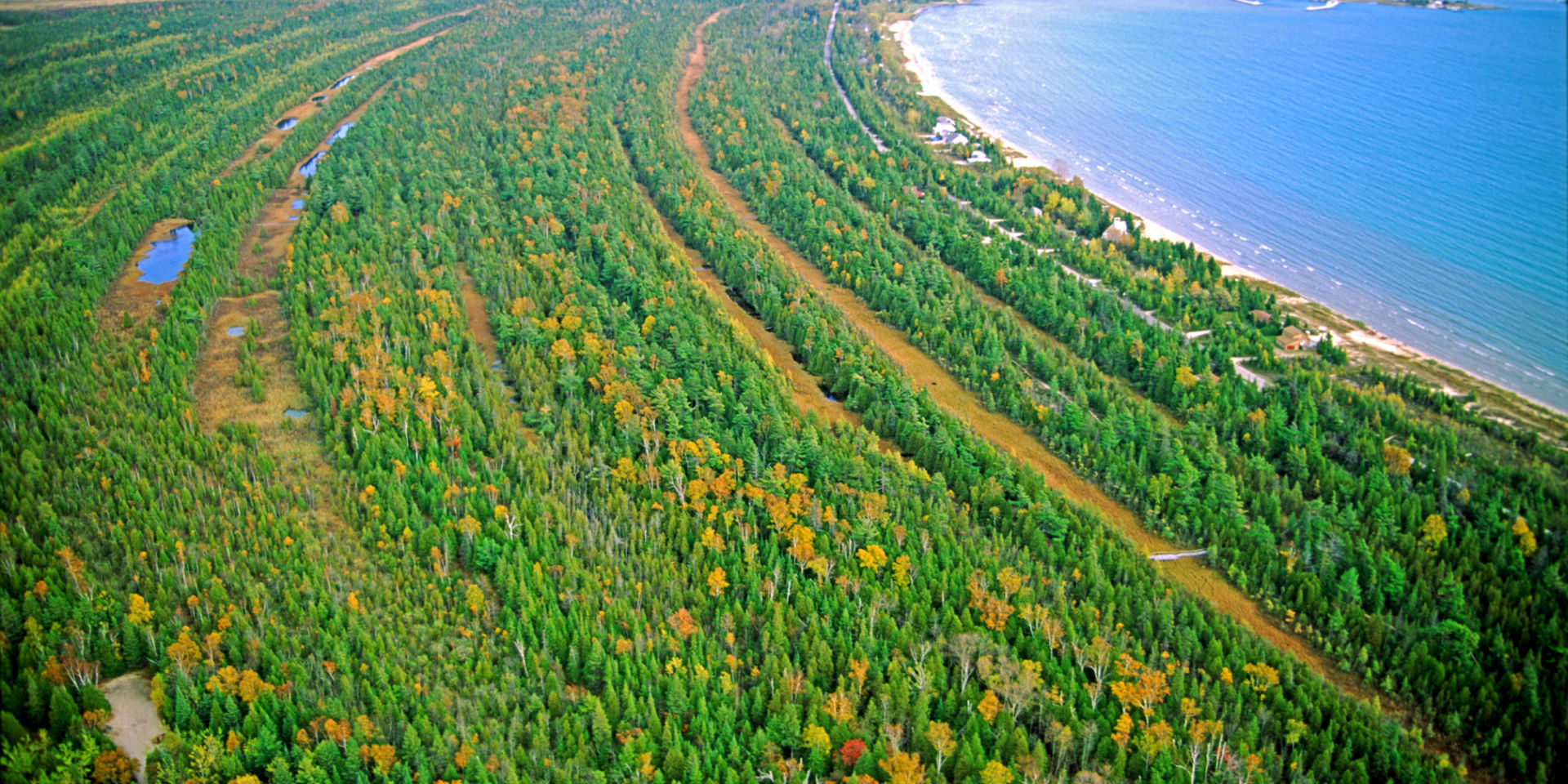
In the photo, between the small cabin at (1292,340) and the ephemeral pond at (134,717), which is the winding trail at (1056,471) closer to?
the small cabin at (1292,340)

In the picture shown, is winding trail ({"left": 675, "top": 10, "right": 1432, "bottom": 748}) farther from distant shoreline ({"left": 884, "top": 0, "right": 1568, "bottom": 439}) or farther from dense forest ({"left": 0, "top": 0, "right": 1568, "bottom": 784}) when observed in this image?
distant shoreline ({"left": 884, "top": 0, "right": 1568, "bottom": 439})

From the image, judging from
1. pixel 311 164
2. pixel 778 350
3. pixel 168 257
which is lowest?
pixel 778 350

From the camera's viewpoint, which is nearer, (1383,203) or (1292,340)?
(1292,340)

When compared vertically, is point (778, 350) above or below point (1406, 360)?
above

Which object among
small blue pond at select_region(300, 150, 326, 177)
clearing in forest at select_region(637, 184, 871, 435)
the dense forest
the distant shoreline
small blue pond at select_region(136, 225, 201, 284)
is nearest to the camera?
the dense forest

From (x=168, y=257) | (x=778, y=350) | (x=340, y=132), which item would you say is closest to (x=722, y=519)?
(x=778, y=350)

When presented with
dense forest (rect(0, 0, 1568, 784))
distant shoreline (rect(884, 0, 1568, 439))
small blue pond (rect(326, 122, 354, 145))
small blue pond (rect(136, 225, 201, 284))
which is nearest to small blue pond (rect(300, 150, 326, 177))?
small blue pond (rect(326, 122, 354, 145))

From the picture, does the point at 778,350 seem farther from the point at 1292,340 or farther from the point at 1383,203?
the point at 1383,203
